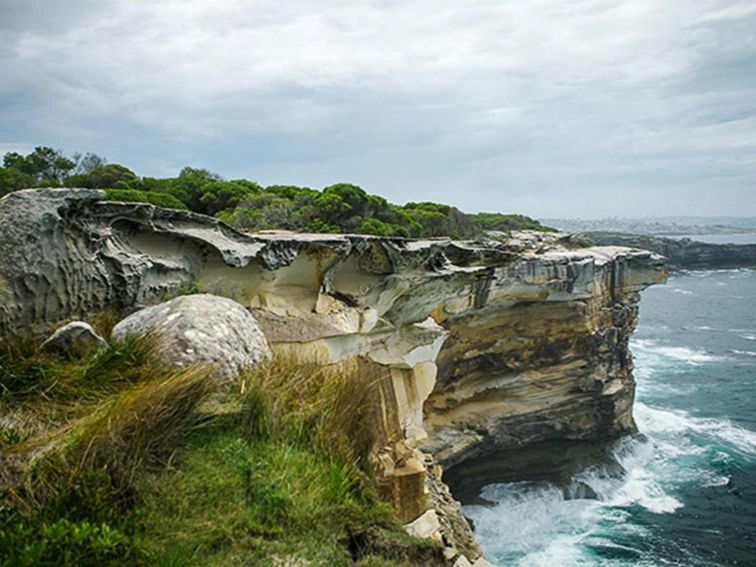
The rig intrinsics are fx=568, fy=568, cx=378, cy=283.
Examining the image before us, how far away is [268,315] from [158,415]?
5.39 m

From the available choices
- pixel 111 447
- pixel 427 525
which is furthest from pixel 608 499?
pixel 111 447

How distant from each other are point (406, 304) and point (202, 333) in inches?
323

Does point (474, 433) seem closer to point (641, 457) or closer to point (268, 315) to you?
point (641, 457)

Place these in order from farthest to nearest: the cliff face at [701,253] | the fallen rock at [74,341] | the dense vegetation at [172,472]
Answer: the cliff face at [701,253], the fallen rock at [74,341], the dense vegetation at [172,472]

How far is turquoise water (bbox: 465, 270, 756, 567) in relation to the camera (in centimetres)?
1667

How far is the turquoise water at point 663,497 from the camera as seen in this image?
54.7ft

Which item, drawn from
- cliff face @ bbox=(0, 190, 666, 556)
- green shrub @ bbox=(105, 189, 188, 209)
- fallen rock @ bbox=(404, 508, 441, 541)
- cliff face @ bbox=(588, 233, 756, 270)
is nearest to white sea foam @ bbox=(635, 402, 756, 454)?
cliff face @ bbox=(0, 190, 666, 556)

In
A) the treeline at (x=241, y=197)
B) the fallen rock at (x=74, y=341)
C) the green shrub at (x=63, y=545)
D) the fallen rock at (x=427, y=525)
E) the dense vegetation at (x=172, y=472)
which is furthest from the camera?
the treeline at (x=241, y=197)

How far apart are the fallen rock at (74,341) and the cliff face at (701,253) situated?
261 feet

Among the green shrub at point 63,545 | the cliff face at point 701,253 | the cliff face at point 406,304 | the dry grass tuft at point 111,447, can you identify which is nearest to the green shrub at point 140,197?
the cliff face at point 406,304

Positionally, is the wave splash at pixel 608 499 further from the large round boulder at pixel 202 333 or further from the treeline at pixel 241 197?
the large round boulder at pixel 202 333

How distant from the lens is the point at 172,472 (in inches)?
151

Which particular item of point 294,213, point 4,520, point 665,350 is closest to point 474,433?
point 294,213

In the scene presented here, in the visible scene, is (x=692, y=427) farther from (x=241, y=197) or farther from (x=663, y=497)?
(x=241, y=197)
